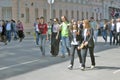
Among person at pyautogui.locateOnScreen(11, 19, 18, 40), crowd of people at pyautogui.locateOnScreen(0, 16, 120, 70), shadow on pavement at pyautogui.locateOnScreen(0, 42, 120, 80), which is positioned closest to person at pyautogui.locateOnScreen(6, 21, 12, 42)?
person at pyautogui.locateOnScreen(11, 19, 18, 40)

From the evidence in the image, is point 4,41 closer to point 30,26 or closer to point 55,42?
point 55,42

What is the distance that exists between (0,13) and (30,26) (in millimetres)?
5475

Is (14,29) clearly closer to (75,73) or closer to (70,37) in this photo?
(70,37)

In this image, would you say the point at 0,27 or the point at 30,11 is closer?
the point at 0,27

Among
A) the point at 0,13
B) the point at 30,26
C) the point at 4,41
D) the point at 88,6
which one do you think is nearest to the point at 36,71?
the point at 4,41

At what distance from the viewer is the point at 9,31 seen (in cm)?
3772

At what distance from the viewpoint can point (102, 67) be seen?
16.5 metres

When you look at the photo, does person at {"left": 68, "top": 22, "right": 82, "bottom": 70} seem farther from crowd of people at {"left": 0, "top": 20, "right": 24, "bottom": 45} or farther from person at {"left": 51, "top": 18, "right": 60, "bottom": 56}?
crowd of people at {"left": 0, "top": 20, "right": 24, "bottom": 45}

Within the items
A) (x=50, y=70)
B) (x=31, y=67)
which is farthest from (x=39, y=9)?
(x=50, y=70)

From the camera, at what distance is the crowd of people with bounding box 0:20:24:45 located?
34.5 meters

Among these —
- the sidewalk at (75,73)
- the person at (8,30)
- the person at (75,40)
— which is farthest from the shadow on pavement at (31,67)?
the person at (8,30)

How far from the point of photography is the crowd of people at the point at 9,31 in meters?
34.5

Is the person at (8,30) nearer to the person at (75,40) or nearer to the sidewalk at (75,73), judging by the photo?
the sidewalk at (75,73)

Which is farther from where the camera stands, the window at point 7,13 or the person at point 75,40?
the window at point 7,13
